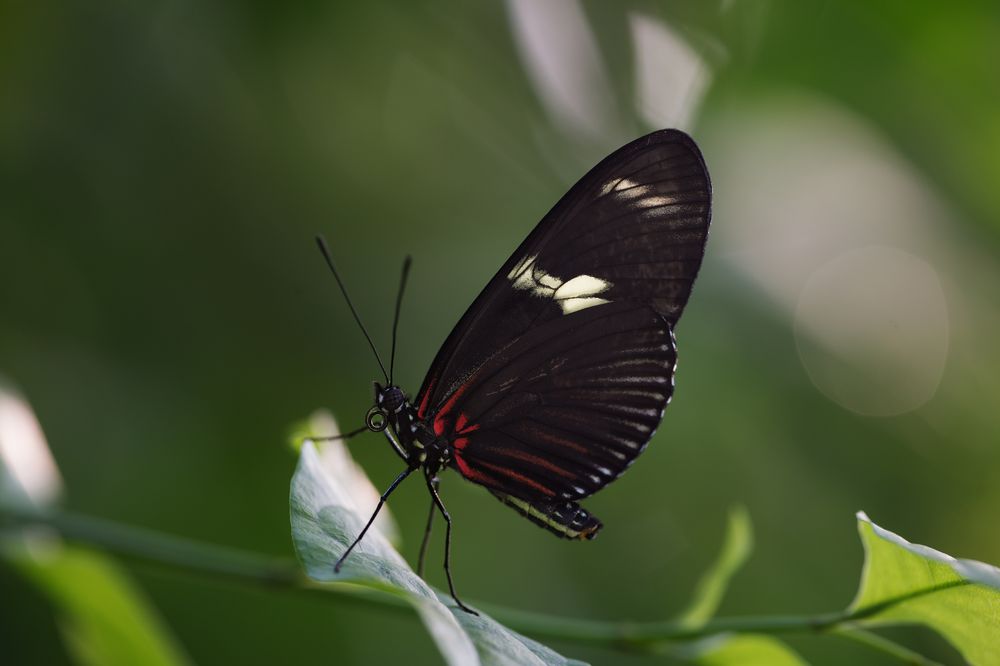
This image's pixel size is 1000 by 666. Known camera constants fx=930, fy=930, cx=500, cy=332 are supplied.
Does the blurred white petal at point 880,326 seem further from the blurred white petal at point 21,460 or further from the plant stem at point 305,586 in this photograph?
the blurred white petal at point 21,460

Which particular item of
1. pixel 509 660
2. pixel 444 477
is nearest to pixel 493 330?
pixel 509 660

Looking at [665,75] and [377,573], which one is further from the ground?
[665,75]

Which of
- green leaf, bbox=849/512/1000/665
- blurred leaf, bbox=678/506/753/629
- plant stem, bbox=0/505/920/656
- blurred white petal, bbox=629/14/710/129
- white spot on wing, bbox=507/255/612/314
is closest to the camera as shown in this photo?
green leaf, bbox=849/512/1000/665

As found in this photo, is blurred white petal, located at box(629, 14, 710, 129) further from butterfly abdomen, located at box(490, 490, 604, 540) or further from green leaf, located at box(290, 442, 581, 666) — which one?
green leaf, located at box(290, 442, 581, 666)

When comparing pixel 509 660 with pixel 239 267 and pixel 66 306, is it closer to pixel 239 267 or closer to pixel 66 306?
pixel 239 267

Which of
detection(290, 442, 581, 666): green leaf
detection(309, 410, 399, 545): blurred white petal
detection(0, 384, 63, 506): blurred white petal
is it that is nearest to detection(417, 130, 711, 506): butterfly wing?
detection(309, 410, 399, 545): blurred white petal

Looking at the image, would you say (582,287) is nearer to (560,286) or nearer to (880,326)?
(560,286)

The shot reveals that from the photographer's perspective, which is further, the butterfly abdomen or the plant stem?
the butterfly abdomen

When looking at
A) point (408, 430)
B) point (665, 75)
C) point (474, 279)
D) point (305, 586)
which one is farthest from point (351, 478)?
point (665, 75)
